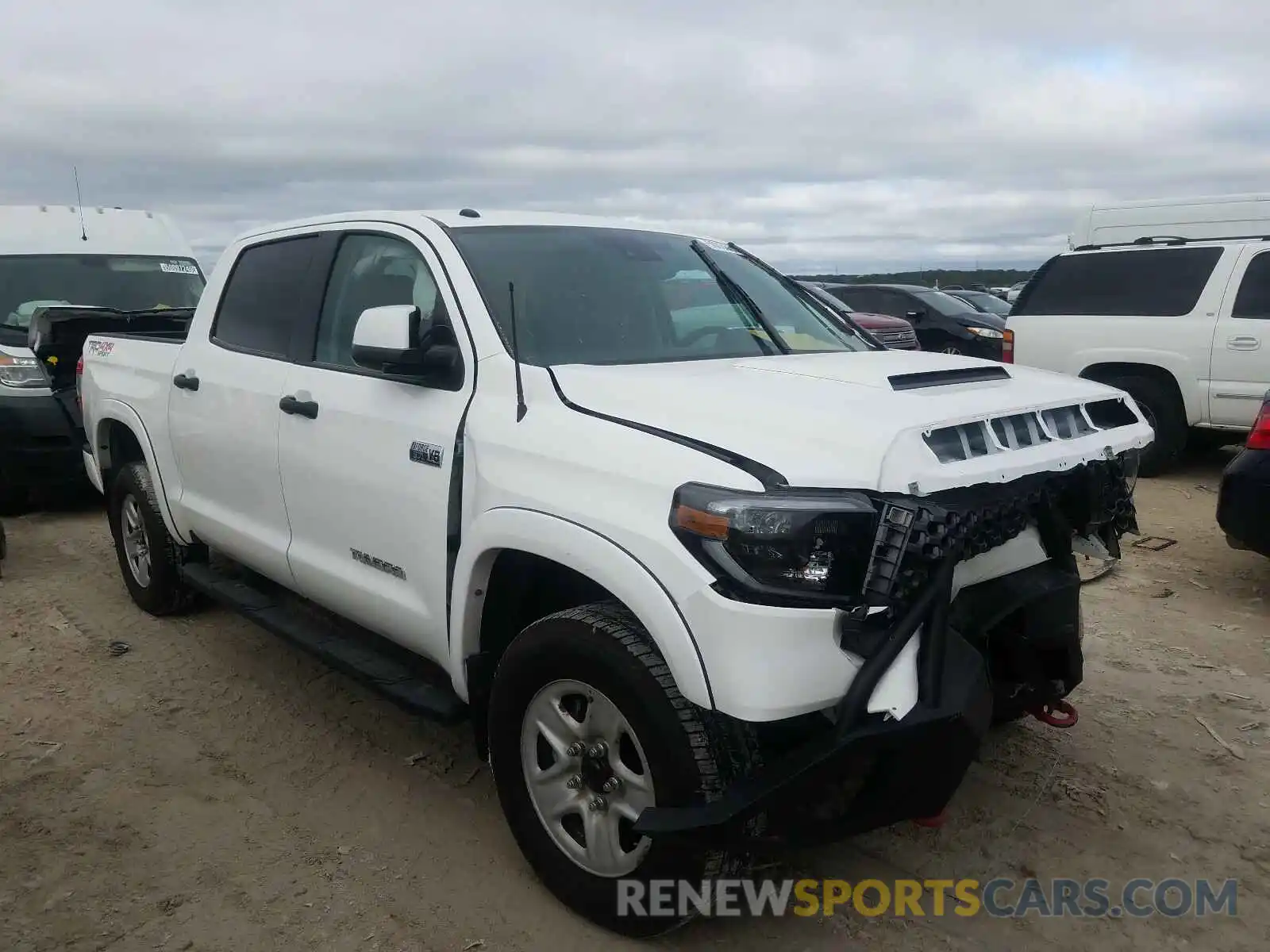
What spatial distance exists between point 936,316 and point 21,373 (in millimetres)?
12332

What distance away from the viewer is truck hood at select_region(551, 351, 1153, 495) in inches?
95.6

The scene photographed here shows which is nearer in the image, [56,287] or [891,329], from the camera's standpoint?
[56,287]

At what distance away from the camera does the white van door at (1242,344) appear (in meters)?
8.27

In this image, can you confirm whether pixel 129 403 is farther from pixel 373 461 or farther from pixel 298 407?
pixel 373 461

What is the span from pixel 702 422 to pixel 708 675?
2.08 feet

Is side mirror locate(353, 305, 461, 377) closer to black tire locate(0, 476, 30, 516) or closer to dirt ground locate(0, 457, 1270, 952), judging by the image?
dirt ground locate(0, 457, 1270, 952)

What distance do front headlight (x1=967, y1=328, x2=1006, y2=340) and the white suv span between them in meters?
5.39

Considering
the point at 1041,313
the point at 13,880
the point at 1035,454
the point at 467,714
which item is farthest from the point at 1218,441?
the point at 13,880

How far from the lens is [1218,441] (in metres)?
9.63

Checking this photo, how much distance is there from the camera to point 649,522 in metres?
2.48

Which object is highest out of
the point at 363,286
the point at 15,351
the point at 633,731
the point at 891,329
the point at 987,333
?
the point at 363,286

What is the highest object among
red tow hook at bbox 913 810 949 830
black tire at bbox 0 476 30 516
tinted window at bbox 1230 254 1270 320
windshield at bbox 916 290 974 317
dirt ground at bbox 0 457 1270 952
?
tinted window at bbox 1230 254 1270 320

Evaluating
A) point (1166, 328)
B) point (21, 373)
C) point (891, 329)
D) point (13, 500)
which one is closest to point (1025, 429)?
point (1166, 328)

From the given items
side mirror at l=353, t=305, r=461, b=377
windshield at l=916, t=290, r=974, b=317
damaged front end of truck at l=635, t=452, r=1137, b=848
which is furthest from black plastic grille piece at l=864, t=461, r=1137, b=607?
windshield at l=916, t=290, r=974, b=317
